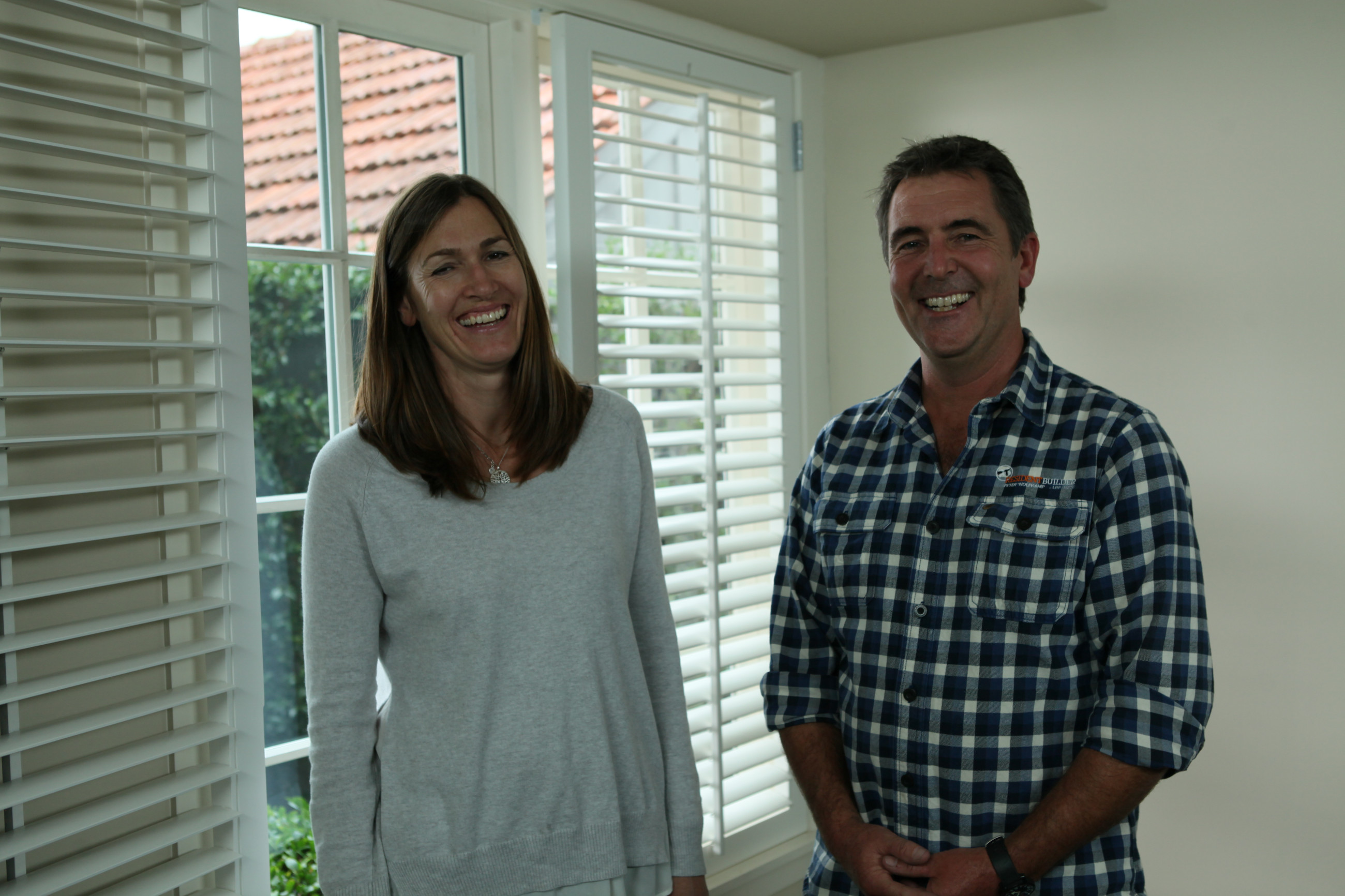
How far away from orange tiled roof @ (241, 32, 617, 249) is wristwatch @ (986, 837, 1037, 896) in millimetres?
1401

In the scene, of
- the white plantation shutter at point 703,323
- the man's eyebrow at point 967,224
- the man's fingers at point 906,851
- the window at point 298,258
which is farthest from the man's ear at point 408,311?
the man's fingers at point 906,851

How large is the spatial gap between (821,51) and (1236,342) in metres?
1.13

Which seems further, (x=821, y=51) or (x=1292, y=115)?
(x=821, y=51)

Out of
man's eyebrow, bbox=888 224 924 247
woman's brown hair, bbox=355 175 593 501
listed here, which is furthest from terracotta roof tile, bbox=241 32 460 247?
man's eyebrow, bbox=888 224 924 247

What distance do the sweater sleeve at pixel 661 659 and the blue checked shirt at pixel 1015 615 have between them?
19 centimetres

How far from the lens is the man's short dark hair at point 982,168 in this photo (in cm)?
145

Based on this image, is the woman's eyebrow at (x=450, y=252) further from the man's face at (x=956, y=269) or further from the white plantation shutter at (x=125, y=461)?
the man's face at (x=956, y=269)

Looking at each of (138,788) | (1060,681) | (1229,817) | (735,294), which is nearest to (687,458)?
→ (735,294)

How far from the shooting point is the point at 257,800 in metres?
1.46

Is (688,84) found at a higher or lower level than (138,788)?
higher

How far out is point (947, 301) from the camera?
1.41 m

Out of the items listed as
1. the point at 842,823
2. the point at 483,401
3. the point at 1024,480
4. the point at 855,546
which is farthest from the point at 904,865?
the point at 483,401

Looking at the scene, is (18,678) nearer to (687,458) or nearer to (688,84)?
(687,458)

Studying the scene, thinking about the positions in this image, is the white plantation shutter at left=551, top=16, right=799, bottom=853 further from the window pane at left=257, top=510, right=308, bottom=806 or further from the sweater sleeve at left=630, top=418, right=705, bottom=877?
the window pane at left=257, top=510, right=308, bottom=806
